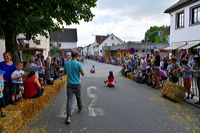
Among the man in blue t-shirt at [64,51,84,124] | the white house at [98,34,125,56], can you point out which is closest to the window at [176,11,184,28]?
the man in blue t-shirt at [64,51,84,124]

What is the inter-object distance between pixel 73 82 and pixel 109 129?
5.57ft

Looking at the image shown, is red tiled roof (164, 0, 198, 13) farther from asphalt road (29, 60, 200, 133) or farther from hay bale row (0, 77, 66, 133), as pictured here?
hay bale row (0, 77, 66, 133)

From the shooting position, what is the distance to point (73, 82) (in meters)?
5.64

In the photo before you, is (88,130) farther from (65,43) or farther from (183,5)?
(65,43)

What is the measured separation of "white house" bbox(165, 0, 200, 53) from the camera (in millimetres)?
19375

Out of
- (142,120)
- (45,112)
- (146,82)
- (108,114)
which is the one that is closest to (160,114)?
(142,120)

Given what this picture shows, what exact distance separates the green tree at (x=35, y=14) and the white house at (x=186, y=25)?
46.5ft

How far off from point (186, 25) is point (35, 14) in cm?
1791

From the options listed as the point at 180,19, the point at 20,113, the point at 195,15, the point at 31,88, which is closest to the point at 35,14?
the point at 31,88

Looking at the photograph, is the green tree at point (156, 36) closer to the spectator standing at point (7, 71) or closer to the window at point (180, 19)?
the window at point (180, 19)

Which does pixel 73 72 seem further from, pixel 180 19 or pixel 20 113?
pixel 180 19

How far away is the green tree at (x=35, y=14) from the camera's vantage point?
6312mm

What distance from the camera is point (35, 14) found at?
7.76 meters

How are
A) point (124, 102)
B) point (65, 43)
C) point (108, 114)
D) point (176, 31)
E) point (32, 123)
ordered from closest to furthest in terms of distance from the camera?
1. point (32, 123)
2. point (108, 114)
3. point (124, 102)
4. point (176, 31)
5. point (65, 43)
